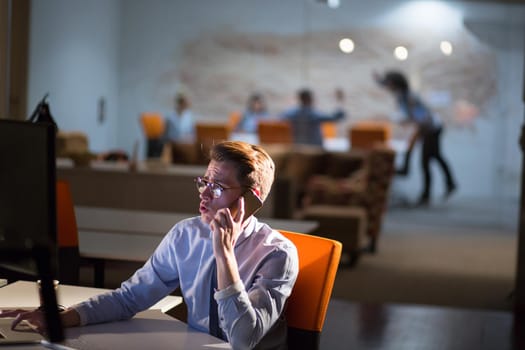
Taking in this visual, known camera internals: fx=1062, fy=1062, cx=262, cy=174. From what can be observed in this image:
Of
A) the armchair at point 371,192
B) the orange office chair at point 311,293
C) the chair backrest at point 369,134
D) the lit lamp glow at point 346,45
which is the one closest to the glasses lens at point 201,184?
the orange office chair at point 311,293

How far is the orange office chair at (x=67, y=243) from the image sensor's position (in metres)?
4.38

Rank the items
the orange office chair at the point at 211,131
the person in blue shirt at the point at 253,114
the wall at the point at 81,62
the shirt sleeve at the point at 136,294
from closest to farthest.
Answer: the shirt sleeve at the point at 136,294, the wall at the point at 81,62, the person in blue shirt at the point at 253,114, the orange office chair at the point at 211,131

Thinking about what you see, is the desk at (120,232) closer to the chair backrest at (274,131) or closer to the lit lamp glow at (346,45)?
the lit lamp glow at (346,45)

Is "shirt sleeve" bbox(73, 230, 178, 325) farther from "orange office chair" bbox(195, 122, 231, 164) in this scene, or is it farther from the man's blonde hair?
"orange office chair" bbox(195, 122, 231, 164)

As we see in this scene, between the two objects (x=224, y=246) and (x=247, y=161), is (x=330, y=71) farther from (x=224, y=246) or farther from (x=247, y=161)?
(x=224, y=246)

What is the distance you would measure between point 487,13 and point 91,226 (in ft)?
17.1

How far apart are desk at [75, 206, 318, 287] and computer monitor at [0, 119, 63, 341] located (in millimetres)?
1925

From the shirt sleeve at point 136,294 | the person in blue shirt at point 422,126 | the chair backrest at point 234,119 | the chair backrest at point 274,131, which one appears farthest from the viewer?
the chair backrest at point 234,119

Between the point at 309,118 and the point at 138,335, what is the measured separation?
798 centimetres

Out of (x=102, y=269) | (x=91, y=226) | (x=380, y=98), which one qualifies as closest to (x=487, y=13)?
(x=380, y=98)

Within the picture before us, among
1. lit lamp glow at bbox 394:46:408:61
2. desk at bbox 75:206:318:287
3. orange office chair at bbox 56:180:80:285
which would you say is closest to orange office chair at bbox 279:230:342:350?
desk at bbox 75:206:318:287

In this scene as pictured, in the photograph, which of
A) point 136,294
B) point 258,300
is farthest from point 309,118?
point 258,300

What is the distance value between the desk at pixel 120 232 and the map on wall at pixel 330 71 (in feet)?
14.5

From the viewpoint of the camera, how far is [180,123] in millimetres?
11945
